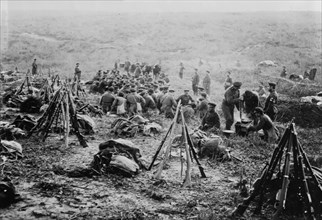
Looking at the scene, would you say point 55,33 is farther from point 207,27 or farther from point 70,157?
point 70,157

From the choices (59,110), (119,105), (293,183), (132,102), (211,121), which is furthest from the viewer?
(119,105)

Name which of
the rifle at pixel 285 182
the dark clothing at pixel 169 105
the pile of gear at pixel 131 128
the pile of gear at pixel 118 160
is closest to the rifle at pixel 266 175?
the rifle at pixel 285 182

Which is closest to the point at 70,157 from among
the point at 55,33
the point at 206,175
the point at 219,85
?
the point at 206,175

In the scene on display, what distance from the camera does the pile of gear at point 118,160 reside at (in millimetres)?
6316

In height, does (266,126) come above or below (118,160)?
above

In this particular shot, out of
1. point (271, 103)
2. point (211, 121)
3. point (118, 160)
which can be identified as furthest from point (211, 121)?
point (118, 160)

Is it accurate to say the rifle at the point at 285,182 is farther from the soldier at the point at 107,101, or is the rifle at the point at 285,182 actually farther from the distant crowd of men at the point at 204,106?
the soldier at the point at 107,101

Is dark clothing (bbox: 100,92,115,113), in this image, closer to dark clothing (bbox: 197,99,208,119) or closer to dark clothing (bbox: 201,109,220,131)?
dark clothing (bbox: 197,99,208,119)

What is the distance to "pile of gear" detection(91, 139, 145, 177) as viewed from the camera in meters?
6.32

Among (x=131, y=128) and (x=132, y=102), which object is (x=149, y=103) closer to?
(x=132, y=102)

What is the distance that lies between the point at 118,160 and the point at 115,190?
0.86 metres

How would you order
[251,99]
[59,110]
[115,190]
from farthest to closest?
[251,99]
[59,110]
[115,190]

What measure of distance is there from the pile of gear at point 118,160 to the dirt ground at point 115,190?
16 centimetres

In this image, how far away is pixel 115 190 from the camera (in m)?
5.67
